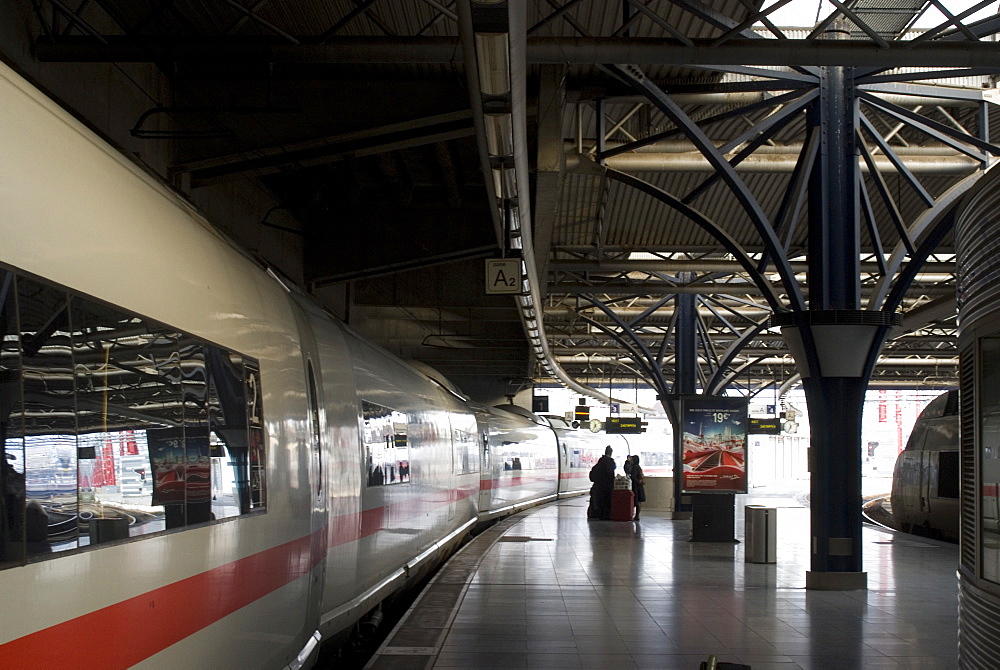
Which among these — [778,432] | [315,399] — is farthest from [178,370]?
[778,432]

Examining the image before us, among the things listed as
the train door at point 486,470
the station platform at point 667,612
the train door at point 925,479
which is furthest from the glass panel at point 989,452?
the train door at point 925,479

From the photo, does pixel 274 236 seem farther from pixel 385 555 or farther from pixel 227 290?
pixel 227 290

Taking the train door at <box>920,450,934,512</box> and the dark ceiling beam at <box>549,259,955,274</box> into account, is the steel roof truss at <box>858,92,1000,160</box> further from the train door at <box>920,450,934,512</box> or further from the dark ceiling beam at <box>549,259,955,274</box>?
the train door at <box>920,450,934,512</box>

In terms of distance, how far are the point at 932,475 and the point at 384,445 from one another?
1645 centimetres

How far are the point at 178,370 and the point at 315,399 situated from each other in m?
3.42

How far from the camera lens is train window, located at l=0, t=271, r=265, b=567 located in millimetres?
3285

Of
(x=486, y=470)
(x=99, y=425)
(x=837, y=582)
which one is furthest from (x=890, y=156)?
(x=486, y=470)

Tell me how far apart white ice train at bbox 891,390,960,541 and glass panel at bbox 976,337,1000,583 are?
17436 millimetres

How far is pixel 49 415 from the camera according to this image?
3.48m

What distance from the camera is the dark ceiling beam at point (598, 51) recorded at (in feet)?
32.3

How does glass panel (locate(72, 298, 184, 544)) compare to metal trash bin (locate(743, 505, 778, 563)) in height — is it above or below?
above

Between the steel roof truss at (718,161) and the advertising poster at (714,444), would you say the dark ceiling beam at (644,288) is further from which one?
the steel roof truss at (718,161)

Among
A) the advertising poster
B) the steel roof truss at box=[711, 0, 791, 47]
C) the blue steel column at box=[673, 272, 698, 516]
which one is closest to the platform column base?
the advertising poster

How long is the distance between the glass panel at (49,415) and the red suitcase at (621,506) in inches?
956
